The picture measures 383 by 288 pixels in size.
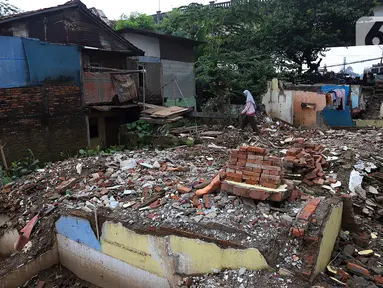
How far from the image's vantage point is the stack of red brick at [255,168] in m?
4.12

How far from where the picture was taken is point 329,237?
12.5ft

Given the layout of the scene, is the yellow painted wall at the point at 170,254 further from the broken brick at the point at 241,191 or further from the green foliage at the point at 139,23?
the green foliage at the point at 139,23

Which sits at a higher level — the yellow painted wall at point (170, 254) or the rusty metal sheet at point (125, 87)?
the rusty metal sheet at point (125, 87)

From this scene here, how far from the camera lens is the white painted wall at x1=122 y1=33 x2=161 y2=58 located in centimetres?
1336

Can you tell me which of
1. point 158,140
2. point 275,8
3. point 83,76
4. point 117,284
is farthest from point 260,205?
point 275,8

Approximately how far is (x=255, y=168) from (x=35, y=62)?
7.55 m

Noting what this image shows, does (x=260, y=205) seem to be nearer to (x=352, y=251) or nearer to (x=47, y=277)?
(x=352, y=251)

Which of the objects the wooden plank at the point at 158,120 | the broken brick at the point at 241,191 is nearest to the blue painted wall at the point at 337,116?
the wooden plank at the point at 158,120

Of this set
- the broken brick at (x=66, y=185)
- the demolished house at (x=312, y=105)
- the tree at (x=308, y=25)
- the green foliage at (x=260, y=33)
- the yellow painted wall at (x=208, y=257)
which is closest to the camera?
the yellow painted wall at (x=208, y=257)

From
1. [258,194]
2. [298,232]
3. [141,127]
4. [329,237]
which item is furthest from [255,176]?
[141,127]

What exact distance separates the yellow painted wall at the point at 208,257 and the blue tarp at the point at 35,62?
7101 millimetres

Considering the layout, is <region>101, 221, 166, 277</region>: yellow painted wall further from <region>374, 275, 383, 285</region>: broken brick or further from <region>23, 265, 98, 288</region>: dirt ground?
<region>374, 275, 383, 285</region>: broken brick

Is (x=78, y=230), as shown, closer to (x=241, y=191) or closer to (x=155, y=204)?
(x=155, y=204)

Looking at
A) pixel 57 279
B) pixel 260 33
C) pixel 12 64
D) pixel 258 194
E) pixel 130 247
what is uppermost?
pixel 260 33
